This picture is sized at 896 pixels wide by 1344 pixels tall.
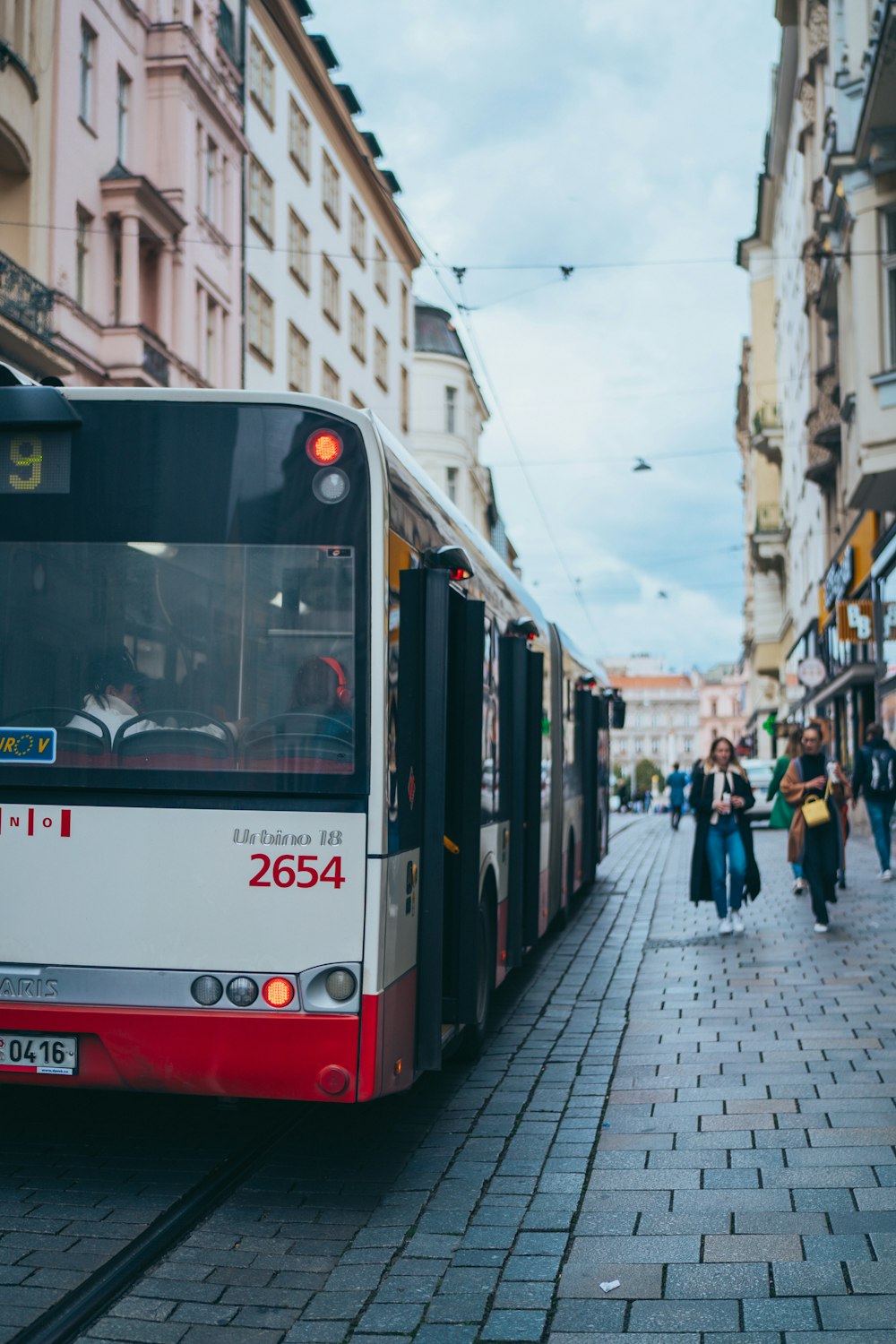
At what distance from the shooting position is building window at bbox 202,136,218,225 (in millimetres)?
29703

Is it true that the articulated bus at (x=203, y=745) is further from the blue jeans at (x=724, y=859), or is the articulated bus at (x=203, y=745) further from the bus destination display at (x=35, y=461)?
the blue jeans at (x=724, y=859)

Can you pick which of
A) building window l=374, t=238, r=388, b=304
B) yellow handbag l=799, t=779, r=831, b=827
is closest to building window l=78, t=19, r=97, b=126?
yellow handbag l=799, t=779, r=831, b=827

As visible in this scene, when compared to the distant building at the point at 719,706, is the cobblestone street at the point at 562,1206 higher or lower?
lower

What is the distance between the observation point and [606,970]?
37.4ft

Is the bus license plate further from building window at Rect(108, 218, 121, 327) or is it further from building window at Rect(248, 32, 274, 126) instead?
building window at Rect(248, 32, 274, 126)

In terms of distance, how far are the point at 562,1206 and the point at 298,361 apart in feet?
109

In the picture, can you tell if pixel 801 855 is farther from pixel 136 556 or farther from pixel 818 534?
pixel 818 534

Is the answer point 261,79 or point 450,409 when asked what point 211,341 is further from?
point 450,409

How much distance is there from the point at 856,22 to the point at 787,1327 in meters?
23.2

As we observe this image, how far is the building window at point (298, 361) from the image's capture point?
36125mm

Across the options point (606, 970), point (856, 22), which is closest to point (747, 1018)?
point (606, 970)

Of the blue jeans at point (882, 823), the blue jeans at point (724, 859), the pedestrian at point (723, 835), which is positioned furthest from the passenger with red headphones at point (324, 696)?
the blue jeans at point (882, 823)

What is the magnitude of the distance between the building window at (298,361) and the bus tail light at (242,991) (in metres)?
30.7

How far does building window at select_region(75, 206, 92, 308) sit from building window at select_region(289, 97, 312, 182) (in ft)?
44.2
